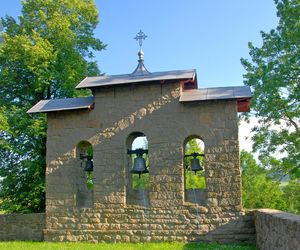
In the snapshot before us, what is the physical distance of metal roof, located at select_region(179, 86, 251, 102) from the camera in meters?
8.92

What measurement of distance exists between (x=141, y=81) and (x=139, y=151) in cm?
175

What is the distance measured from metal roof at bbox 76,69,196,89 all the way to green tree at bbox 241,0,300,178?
7.68 meters

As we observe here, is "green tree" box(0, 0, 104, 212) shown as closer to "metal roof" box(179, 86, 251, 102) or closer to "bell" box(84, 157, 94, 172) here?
"bell" box(84, 157, 94, 172)

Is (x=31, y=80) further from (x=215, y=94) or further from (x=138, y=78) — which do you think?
(x=215, y=94)

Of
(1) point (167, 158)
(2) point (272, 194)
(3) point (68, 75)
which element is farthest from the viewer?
(2) point (272, 194)

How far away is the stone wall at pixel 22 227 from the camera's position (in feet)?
32.6

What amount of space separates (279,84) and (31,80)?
10.4 metres

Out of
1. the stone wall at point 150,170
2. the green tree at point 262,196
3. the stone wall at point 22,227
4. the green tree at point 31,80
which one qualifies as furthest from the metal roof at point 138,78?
the green tree at point 262,196

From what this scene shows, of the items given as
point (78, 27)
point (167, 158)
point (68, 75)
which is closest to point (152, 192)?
point (167, 158)

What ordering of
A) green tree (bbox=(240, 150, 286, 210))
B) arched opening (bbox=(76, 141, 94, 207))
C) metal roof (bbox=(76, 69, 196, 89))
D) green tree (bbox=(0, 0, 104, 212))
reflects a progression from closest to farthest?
metal roof (bbox=(76, 69, 196, 89)) → arched opening (bbox=(76, 141, 94, 207)) → green tree (bbox=(0, 0, 104, 212)) → green tree (bbox=(240, 150, 286, 210))

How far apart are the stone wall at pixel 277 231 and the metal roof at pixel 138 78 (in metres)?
3.69

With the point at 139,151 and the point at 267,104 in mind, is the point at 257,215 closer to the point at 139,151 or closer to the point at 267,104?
the point at 139,151

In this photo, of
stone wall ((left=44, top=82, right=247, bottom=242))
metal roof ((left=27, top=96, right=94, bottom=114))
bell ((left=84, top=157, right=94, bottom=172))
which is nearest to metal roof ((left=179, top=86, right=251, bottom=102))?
stone wall ((left=44, top=82, right=247, bottom=242))

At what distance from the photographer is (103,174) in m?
9.44
